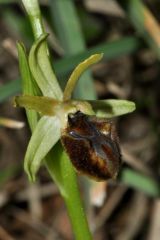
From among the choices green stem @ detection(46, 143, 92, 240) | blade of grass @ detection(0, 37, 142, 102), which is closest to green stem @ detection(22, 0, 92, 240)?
green stem @ detection(46, 143, 92, 240)

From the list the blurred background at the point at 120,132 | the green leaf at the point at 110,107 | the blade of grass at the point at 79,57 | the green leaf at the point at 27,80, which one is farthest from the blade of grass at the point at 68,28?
the green leaf at the point at 27,80

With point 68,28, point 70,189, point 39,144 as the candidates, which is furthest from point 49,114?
point 68,28

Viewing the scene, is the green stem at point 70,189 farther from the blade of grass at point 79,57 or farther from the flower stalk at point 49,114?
the blade of grass at point 79,57

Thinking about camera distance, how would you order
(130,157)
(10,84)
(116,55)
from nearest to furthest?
(10,84) → (116,55) → (130,157)

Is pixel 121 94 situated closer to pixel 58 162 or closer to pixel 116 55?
pixel 116 55

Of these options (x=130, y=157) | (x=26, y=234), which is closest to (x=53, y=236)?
(x=26, y=234)

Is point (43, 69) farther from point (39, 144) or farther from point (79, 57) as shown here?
point (79, 57)

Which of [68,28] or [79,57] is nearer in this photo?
[79,57]
